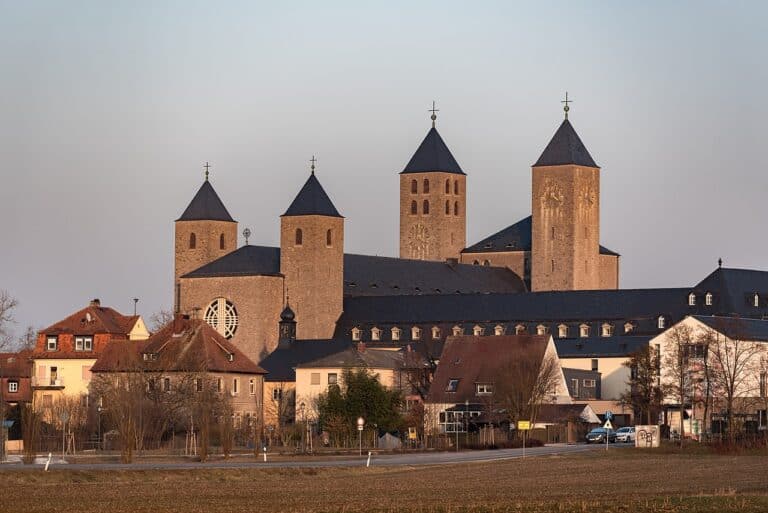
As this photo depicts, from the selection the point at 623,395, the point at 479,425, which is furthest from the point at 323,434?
the point at 623,395

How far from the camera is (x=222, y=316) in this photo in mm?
141125

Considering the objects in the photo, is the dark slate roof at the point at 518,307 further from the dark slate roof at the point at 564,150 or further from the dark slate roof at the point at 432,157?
the dark slate roof at the point at 432,157

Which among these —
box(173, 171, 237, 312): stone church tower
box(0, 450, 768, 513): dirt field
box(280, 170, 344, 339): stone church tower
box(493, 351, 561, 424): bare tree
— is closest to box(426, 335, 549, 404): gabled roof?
box(493, 351, 561, 424): bare tree

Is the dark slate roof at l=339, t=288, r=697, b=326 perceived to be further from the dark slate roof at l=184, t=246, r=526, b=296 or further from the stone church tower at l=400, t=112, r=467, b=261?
the stone church tower at l=400, t=112, r=467, b=261

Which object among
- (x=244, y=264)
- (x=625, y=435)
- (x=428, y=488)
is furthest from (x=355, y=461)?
(x=244, y=264)

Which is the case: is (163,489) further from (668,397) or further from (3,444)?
(668,397)

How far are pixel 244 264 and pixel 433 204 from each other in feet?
102

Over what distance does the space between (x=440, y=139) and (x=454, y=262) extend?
1568 cm

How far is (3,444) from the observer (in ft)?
261

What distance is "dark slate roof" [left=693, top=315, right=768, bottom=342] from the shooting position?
111525 millimetres

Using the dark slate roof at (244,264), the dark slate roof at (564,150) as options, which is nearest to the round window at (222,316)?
the dark slate roof at (244,264)

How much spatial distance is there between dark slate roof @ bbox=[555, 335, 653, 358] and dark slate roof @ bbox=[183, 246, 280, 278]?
66.0 ft

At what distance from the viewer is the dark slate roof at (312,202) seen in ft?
471

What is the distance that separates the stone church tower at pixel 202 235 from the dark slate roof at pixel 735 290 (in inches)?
1354
